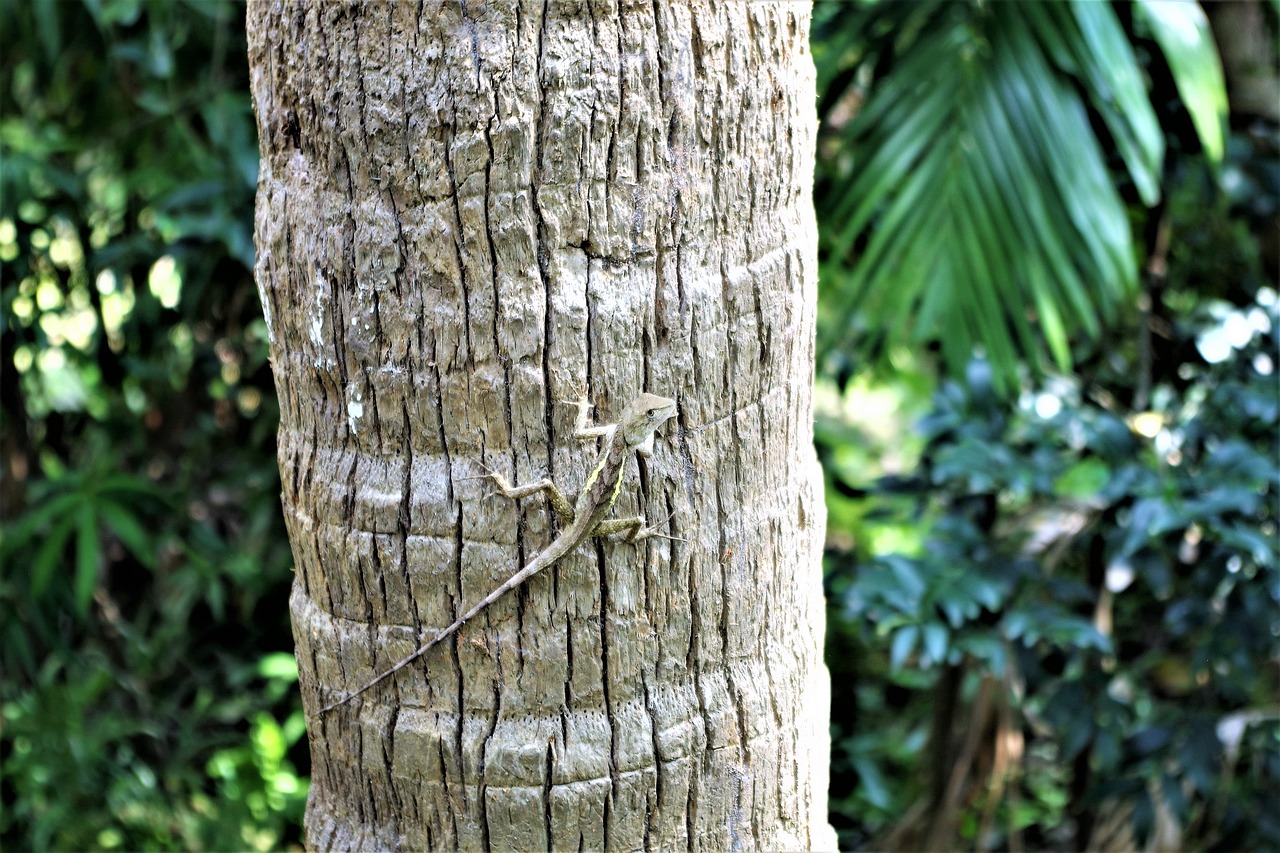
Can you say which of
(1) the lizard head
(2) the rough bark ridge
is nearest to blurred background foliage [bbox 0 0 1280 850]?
(2) the rough bark ridge

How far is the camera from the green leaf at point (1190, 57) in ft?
8.60

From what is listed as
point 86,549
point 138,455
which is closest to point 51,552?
point 86,549

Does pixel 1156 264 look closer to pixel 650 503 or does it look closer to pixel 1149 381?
pixel 1149 381

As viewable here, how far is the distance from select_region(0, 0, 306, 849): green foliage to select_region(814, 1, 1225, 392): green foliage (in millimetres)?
1674

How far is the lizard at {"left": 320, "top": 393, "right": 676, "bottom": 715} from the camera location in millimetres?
1367

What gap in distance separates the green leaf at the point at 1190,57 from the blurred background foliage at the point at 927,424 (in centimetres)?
1

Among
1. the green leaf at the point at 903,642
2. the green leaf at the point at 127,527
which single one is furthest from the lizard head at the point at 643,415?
the green leaf at the point at 127,527

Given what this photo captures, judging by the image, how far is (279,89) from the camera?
4.79 ft

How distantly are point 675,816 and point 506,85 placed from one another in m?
0.95

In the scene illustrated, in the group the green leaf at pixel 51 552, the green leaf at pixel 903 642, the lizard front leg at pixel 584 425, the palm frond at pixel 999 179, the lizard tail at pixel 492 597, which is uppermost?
the palm frond at pixel 999 179

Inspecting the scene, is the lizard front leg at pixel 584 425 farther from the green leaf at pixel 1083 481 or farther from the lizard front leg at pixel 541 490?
the green leaf at pixel 1083 481

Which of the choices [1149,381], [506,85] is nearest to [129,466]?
[506,85]

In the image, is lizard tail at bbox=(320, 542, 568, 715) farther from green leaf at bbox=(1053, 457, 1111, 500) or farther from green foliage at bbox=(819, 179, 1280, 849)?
green leaf at bbox=(1053, 457, 1111, 500)

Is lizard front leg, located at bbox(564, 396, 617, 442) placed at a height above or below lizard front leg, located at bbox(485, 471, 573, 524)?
above
